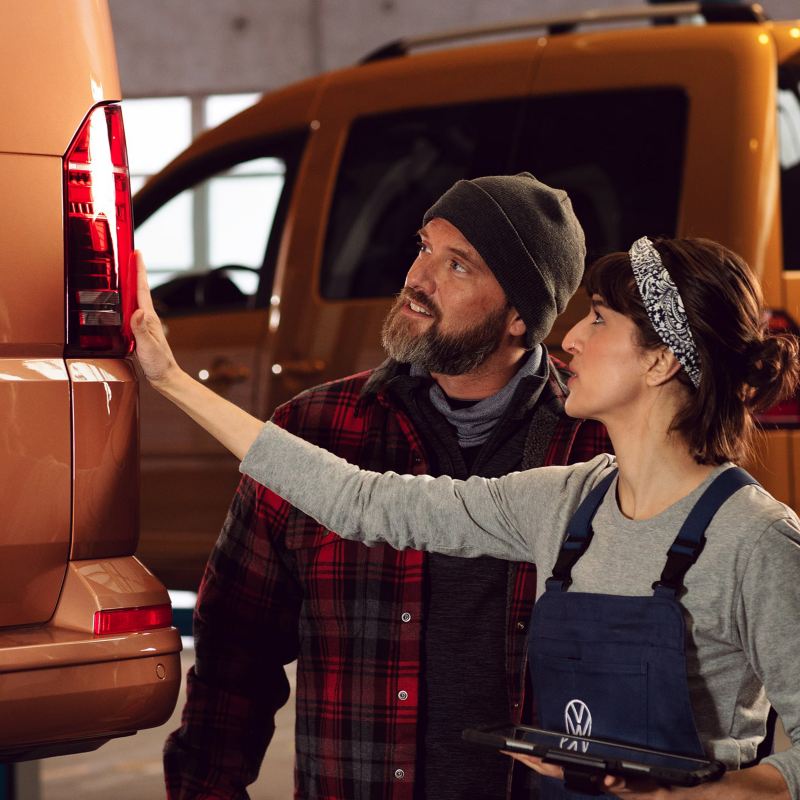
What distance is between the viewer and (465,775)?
7.80 feet

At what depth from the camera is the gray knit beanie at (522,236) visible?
2590 millimetres

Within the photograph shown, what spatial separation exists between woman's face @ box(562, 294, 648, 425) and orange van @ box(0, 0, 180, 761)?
852 mm

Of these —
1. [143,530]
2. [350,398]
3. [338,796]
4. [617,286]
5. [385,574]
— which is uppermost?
[617,286]

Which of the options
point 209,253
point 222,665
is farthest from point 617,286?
point 209,253

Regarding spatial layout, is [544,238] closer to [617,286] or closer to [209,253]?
[617,286]

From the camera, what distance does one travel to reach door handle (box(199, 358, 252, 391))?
17.2ft

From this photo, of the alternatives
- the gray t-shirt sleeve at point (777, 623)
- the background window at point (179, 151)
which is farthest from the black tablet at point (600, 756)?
the background window at point (179, 151)

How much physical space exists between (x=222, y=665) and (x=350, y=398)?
0.51m

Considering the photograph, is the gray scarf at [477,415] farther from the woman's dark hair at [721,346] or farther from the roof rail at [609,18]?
the roof rail at [609,18]

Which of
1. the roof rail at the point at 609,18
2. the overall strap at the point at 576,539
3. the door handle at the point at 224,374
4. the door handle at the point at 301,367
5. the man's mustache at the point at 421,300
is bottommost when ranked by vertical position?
the door handle at the point at 224,374

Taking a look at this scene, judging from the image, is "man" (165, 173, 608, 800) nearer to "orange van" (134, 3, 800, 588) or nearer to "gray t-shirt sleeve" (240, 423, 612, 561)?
"gray t-shirt sleeve" (240, 423, 612, 561)

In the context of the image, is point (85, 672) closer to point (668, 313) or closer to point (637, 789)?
point (637, 789)

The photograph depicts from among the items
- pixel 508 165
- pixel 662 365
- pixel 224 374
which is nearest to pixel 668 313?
pixel 662 365

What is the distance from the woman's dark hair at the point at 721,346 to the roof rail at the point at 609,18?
2.64 m
